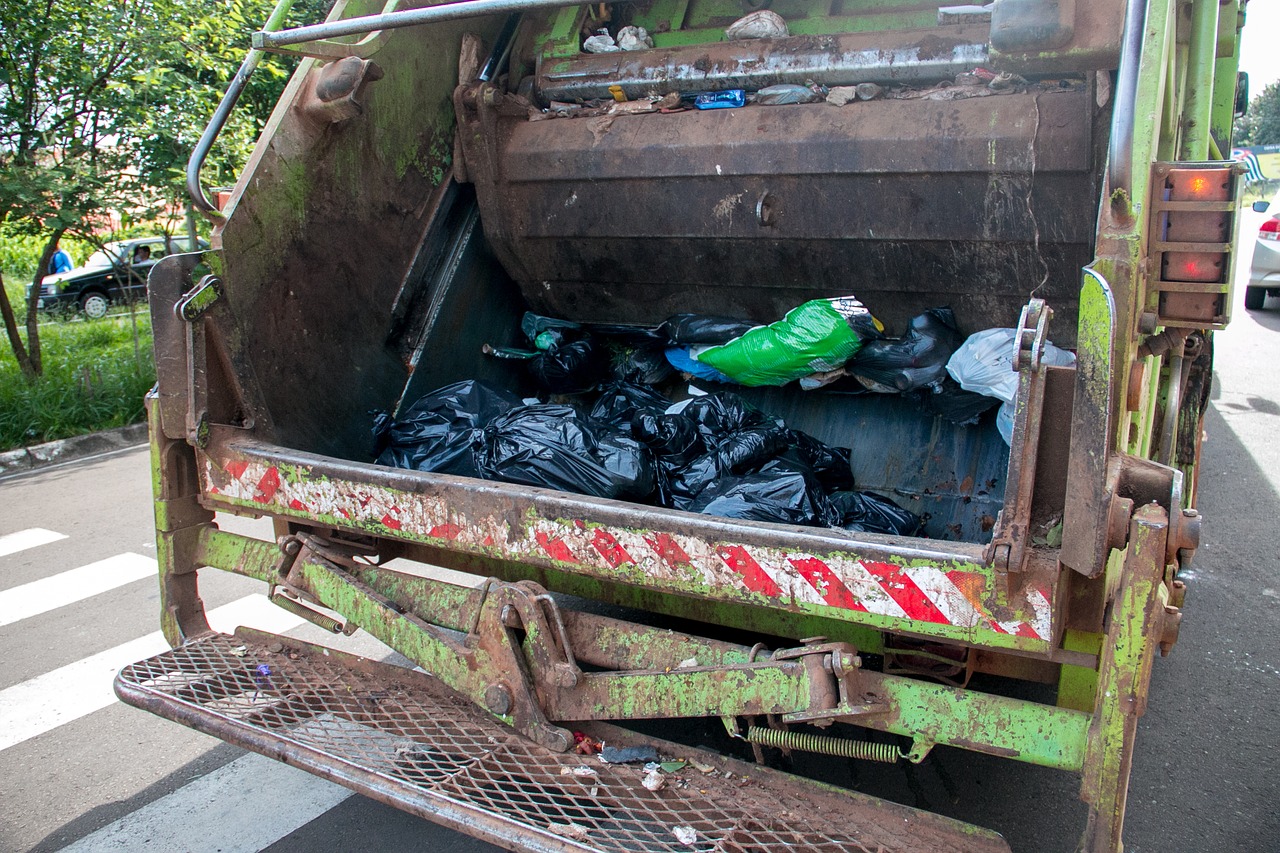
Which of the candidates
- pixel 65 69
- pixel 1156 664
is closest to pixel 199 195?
pixel 1156 664

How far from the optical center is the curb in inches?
248

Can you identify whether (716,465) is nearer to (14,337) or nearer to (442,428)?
(442,428)

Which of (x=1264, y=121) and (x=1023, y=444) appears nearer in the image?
(x=1023, y=444)

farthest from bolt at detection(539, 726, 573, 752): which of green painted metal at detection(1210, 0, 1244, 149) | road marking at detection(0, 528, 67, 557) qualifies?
road marking at detection(0, 528, 67, 557)

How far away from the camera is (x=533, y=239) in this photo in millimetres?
3488

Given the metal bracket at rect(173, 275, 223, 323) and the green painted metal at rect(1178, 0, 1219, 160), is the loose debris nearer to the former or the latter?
the metal bracket at rect(173, 275, 223, 323)

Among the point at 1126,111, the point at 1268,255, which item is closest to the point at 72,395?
the point at 1126,111

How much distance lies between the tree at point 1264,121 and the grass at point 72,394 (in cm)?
4504

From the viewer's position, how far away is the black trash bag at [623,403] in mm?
3297

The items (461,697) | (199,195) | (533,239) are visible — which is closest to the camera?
(461,697)

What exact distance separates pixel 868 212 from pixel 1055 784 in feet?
5.60

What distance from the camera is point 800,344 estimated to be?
309 cm

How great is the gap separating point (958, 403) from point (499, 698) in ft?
5.47

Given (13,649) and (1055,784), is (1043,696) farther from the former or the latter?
(13,649)
